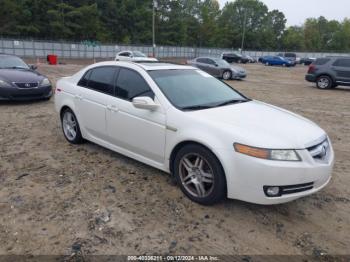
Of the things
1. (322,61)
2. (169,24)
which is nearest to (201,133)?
(322,61)

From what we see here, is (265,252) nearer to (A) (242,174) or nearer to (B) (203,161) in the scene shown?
(A) (242,174)

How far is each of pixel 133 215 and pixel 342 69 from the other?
15.3 m

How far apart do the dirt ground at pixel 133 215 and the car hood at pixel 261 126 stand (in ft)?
2.86

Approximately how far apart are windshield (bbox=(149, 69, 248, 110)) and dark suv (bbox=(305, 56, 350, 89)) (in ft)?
43.1

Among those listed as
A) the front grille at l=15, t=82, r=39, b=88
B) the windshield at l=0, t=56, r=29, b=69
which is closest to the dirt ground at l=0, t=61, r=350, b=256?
the front grille at l=15, t=82, r=39, b=88

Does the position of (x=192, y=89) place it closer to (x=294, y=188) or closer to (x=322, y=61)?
(x=294, y=188)

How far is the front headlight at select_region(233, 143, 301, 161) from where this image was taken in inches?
124

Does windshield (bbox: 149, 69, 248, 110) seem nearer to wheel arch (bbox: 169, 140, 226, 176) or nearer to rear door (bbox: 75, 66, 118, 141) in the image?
wheel arch (bbox: 169, 140, 226, 176)

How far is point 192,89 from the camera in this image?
4316mm

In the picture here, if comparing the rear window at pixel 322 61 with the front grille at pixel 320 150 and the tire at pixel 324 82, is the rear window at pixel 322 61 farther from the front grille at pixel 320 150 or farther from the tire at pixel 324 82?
the front grille at pixel 320 150

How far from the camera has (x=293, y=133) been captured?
3432 millimetres

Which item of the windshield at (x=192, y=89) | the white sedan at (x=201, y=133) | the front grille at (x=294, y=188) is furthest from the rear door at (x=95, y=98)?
the front grille at (x=294, y=188)

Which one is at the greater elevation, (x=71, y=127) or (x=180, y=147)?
(x=180, y=147)

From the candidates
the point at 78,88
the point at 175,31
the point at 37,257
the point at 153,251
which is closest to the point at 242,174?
the point at 153,251
